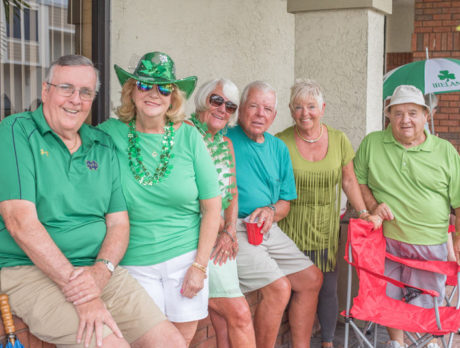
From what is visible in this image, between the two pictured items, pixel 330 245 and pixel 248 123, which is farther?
pixel 330 245

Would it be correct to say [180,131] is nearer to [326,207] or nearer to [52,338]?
[52,338]

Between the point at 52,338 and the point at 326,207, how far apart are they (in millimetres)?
2171

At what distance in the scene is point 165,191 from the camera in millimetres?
2799

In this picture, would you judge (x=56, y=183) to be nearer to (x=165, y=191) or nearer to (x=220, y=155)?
(x=165, y=191)

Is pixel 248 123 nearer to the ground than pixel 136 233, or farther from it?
farther from it

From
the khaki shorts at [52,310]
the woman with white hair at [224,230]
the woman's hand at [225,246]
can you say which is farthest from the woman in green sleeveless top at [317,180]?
the khaki shorts at [52,310]

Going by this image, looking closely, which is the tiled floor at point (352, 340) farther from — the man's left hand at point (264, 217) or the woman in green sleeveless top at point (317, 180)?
the man's left hand at point (264, 217)

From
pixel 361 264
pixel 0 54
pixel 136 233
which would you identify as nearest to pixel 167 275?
pixel 136 233

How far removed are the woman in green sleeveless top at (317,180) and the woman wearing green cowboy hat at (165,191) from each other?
115 cm

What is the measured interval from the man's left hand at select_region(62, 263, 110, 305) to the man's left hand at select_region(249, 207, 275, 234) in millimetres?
1205

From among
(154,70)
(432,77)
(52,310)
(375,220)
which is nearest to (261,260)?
(375,220)

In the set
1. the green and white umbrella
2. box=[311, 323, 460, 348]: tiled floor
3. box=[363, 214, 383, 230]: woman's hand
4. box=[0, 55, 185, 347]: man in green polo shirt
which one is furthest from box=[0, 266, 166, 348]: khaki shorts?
the green and white umbrella

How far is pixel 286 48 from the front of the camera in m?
5.83

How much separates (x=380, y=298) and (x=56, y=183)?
2314mm
